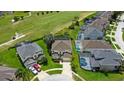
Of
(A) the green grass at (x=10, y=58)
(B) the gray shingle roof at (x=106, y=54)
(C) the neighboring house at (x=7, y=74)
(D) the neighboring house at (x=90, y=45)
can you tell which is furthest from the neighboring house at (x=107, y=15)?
(C) the neighboring house at (x=7, y=74)

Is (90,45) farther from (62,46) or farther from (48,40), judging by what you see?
(48,40)

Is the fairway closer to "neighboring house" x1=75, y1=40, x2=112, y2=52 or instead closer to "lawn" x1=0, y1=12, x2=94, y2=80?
"lawn" x1=0, y1=12, x2=94, y2=80

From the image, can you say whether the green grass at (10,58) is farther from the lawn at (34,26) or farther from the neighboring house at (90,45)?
the neighboring house at (90,45)

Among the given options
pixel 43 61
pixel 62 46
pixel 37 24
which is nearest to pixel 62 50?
pixel 62 46

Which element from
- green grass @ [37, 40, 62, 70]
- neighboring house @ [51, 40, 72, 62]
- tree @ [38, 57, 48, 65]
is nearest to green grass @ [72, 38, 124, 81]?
neighboring house @ [51, 40, 72, 62]
